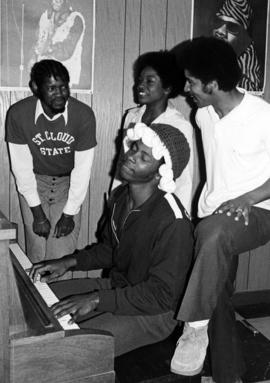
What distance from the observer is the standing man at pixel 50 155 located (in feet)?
8.51

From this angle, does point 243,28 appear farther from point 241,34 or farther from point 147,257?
point 147,257

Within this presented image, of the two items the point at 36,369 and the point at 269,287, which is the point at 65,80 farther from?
the point at 269,287

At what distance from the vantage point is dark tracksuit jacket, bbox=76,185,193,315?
1.69 m

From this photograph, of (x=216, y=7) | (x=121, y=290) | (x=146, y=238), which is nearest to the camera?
(x=121, y=290)

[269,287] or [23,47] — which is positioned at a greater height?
[23,47]

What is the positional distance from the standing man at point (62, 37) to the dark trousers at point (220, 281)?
149cm

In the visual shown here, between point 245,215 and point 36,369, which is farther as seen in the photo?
point 245,215

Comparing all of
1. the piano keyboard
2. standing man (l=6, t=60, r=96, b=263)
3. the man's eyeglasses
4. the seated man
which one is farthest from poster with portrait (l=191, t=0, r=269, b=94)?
the piano keyboard

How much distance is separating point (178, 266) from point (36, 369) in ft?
2.18

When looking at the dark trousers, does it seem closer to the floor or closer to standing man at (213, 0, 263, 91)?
the floor

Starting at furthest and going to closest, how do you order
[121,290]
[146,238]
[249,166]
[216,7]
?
[216,7], [249,166], [146,238], [121,290]

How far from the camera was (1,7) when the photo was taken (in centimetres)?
273

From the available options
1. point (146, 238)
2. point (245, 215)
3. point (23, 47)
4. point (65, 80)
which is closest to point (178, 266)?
point (146, 238)

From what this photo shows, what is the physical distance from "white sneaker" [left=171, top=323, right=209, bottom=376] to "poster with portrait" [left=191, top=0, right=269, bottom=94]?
6.42ft
